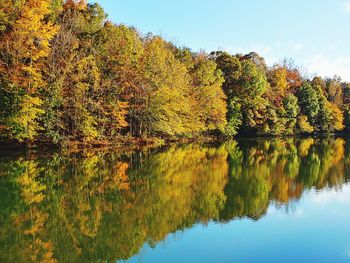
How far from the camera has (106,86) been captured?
3484 centimetres

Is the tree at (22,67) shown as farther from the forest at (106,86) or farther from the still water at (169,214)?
the still water at (169,214)

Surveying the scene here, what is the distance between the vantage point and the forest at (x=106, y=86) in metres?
26.9

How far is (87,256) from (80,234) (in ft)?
4.57

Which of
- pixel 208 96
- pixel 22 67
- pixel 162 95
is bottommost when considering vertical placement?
pixel 162 95

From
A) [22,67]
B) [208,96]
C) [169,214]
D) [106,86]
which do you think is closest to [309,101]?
[208,96]

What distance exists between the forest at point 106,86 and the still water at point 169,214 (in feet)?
27.3

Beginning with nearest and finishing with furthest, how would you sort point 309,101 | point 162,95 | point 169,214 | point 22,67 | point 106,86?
point 169,214 < point 22,67 < point 106,86 < point 162,95 < point 309,101

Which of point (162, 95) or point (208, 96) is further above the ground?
point (208, 96)

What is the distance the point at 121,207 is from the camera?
41.1 ft

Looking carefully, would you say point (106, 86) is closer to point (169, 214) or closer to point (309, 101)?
point (169, 214)

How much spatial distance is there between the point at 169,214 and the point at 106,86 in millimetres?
24522

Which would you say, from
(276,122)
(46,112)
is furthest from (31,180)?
(276,122)

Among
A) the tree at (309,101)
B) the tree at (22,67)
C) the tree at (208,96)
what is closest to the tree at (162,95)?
the tree at (208,96)

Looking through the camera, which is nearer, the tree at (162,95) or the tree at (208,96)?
the tree at (162,95)
